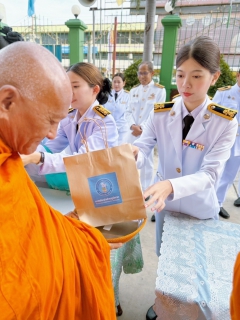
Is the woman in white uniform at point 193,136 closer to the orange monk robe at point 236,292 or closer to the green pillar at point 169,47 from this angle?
the orange monk robe at point 236,292

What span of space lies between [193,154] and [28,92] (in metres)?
0.95

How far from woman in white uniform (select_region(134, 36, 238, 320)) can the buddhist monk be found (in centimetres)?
52

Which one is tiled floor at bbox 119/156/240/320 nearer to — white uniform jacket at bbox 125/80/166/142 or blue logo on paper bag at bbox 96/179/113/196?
blue logo on paper bag at bbox 96/179/113/196

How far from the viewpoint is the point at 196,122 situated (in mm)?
1231

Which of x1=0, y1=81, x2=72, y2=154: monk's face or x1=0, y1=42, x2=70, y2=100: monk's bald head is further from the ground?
x1=0, y1=42, x2=70, y2=100: monk's bald head

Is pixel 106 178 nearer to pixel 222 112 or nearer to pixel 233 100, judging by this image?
pixel 222 112

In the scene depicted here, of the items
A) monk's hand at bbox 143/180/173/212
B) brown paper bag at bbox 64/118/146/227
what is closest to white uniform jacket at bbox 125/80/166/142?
monk's hand at bbox 143/180/173/212

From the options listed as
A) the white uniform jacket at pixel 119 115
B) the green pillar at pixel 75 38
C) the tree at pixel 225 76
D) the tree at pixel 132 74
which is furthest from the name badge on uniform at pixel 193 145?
the green pillar at pixel 75 38

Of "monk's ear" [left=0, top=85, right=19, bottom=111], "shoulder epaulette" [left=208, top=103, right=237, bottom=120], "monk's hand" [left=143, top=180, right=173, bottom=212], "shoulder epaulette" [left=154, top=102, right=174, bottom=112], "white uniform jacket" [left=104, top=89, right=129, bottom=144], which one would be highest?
"monk's ear" [left=0, top=85, right=19, bottom=111]

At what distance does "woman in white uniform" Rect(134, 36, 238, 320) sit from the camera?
1.11m

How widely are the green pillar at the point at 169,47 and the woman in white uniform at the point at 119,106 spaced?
168 centimetres

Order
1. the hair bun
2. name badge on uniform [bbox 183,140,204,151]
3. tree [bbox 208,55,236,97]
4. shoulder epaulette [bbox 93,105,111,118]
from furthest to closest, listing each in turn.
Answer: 1. tree [bbox 208,55,236,97]
2. the hair bun
3. shoulder epaulette [bbox 93,105,111,118]
4. name badge on uniform [bbox 183,140,204,151]

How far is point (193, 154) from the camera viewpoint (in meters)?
1.25

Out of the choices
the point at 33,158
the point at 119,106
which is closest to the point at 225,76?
the point at 119,106
